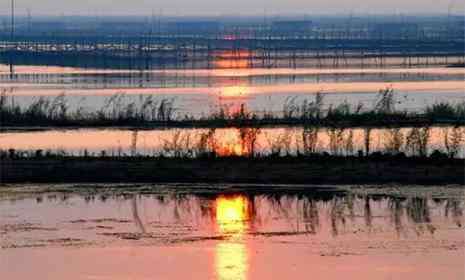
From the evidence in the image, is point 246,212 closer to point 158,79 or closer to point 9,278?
point 9,278

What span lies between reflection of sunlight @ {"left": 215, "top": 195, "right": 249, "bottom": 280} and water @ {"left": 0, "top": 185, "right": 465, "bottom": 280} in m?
0.01

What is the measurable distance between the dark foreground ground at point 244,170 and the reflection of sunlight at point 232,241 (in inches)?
62.2

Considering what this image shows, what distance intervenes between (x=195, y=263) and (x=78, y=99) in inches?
956

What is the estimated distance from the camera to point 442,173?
23.8 meters

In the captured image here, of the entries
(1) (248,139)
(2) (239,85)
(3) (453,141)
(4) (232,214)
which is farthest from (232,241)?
(2) (239,85)

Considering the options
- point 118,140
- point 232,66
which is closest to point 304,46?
point 232,66

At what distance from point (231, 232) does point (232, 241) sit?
2.47 feet

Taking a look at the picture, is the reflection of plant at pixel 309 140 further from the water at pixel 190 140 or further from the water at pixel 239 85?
the water at pixel 239 85

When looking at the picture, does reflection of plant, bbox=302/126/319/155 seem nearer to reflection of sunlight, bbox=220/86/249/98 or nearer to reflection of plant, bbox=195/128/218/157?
reflection of plant, bbox=195/128/218/157

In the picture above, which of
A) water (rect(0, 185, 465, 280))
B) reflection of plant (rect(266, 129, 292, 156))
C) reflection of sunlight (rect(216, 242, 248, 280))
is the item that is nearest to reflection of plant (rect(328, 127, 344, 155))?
reflection of plant (rect(266, 129, 292, 156))

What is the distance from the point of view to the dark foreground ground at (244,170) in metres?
23.8

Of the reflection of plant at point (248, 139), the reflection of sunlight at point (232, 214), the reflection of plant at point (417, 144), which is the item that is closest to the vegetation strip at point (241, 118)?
the reflection of plant at point (248, 139)

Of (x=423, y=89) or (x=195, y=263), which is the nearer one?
(x=195, y=263)

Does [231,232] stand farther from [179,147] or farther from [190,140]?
[190,140]
